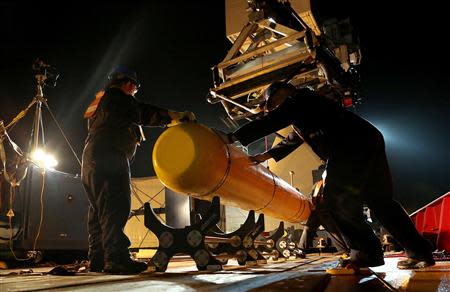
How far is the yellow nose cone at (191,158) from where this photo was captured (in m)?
3.07

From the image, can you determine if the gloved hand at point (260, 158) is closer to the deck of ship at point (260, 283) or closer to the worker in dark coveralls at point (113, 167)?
the worker in dark coveralls at point (113, 167)

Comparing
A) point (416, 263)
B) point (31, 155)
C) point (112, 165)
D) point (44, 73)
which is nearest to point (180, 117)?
point (112, 165)

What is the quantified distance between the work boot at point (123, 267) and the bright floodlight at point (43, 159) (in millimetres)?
3336

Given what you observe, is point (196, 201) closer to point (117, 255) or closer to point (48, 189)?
point (117, 255)

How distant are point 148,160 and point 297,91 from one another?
11688 mm

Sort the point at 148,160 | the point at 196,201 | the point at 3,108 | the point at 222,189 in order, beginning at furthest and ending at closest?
1. the point at 148,160
2. the point at 3,108
3. the point at 196,201
4. the point at 222,189

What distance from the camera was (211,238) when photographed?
12.7 ft

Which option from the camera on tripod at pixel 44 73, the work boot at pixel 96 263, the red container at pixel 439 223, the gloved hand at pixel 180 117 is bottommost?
the red container at pixel 439 223

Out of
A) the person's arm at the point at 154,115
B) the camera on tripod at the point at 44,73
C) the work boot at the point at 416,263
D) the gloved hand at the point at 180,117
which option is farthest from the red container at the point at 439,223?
the camera on tripod at the point at 44,73

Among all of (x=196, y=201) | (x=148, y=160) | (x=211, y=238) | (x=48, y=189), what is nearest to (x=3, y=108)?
(x=48, y=189)

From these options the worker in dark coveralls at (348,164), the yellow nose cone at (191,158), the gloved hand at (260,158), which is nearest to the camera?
the worker in dark coveralls at (348,164)

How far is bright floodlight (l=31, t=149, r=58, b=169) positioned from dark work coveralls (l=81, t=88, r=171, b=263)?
280 centimetres

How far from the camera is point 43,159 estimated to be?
5602 millimetres

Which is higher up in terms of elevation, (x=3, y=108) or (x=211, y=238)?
(x=3, y=108)
